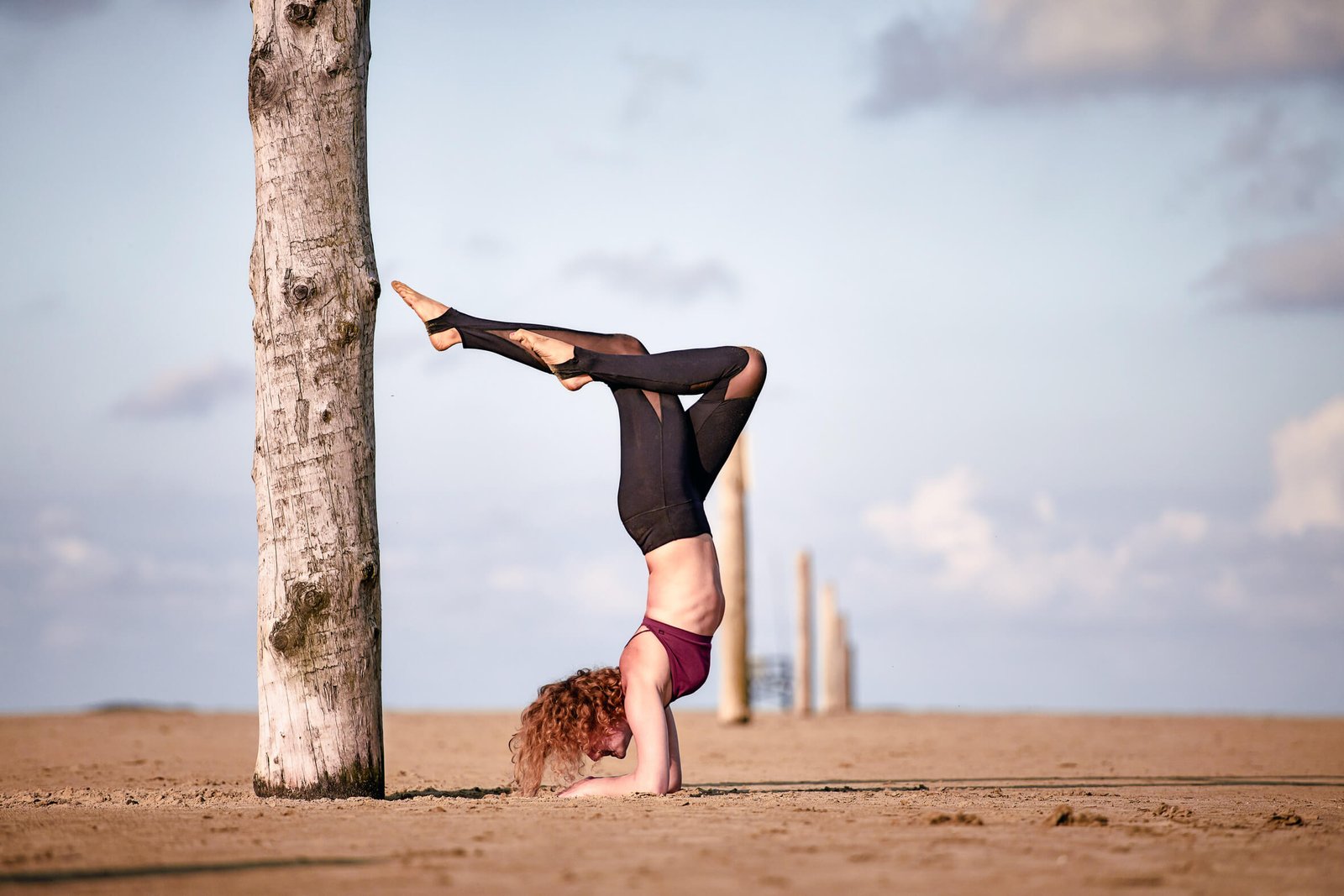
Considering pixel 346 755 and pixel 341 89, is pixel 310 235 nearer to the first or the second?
pixel 341 89

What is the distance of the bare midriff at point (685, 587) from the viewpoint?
627cm

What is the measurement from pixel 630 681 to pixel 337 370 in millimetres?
2069

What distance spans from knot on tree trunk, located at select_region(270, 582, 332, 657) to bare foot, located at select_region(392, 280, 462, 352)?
132 cm

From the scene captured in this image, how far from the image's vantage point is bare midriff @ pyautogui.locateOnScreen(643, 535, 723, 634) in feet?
20.6

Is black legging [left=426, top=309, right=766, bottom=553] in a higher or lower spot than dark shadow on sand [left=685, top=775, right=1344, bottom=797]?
higher

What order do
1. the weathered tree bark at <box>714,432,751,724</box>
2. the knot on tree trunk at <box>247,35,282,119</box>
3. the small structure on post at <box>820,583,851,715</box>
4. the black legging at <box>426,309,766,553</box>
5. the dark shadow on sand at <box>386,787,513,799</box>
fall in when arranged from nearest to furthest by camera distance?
the black legging at <box>426,309,766,553</box>
the knot on tree trunk at <box>247,35,282,119</box>
the dark shadow on sand at <box>386,787,513,799</box>
the weathered tree bark at <box>714,432,751,724</box>
the small structure on post at <box>820,583,851,715</box>

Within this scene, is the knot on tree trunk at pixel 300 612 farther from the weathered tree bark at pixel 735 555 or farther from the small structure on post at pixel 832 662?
the small structure on post at pixel 832 662

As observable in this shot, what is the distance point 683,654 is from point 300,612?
1841 millimetres

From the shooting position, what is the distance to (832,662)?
21.3m

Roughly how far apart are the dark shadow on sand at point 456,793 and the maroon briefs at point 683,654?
1.18 m

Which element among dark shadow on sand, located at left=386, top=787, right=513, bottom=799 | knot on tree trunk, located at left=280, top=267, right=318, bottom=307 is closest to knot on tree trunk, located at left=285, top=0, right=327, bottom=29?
knot on tree trunk, located at left=280, top=267, right=318, bottom=307

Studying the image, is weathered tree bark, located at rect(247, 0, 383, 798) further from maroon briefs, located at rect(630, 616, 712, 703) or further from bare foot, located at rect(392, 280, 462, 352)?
maroon briefs, located at rect(630, 616, 712, 703)

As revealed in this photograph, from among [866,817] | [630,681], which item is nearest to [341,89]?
[630,681]

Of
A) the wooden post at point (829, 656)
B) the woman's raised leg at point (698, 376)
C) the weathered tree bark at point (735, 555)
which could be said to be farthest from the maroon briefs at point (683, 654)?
the wooden post at point (829, 656)
